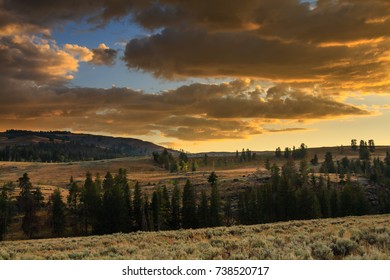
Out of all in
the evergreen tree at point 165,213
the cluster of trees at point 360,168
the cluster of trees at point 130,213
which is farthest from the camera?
the cluster of trees at point 360,168

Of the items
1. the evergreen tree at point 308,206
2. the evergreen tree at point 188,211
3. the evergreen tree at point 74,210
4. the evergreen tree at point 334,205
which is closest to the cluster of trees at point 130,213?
the evergreen tree at point 188,211

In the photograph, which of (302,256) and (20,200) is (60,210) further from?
(302,256)

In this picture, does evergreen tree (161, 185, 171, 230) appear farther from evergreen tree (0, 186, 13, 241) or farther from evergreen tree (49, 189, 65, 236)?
evergreen tree (0, 186, 13, 241)

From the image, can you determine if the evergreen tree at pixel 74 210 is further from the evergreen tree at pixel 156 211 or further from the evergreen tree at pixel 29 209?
the evergreen tree at pixel 156 211

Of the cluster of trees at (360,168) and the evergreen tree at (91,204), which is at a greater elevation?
the cluster of trees at (360,168)

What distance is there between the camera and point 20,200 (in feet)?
326

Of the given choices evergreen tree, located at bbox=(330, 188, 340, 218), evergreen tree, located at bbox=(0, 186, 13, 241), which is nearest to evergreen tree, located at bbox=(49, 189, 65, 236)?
evergreen tree, located at bbox=(0, 186, 13, 241)

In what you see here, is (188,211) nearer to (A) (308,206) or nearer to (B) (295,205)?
(B) (295,205)

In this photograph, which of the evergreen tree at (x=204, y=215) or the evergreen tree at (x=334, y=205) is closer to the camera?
the evergreen tree at (x=204, y=215)

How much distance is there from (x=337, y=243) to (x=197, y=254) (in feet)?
14.2

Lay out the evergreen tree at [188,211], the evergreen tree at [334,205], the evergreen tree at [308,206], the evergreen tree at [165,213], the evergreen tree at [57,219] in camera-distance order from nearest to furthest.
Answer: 1. the evergreen tree at [188,211]
2. the evergreen tree at [308,206]
3. the evergreen tree at [165,213]
4. the evergreen tree at [57,219]
5. the evergreen tree at [334,205]

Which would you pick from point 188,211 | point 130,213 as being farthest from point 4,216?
point 188,211

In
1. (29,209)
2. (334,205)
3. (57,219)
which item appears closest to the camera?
(57,219)
